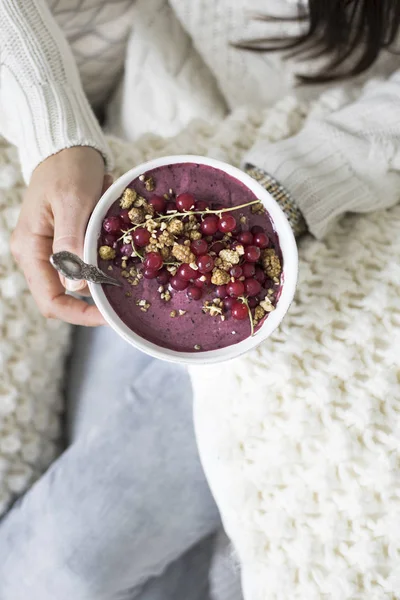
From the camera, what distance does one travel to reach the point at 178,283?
48 centimetres

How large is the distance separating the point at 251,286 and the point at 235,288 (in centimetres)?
2

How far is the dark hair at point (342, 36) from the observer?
697 millimetres

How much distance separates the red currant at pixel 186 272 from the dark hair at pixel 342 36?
1.47 feet

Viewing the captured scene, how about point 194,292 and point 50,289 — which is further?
point 50,289

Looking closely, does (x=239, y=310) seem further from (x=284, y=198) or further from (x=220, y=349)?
(x=284, y=198)

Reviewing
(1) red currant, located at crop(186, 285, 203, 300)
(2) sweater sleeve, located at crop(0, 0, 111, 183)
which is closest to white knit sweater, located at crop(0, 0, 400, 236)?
(2) sweater sleeve, located at crop(0, 0, 111, 183)

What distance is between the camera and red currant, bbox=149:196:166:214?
1.63 ft

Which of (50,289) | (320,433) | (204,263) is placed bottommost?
(320,433)

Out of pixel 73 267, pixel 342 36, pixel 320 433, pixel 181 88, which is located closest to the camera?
pixel 73 267

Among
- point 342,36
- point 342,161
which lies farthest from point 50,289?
point 342,36

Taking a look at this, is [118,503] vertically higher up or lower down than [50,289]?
lower down

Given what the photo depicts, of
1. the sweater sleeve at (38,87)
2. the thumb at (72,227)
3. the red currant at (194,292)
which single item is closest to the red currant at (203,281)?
the red currant at (194,292)

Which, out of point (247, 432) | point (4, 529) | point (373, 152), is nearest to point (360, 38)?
point (373, 152)

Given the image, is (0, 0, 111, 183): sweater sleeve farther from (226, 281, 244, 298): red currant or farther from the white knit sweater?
(226, 281, 244, 298): red currant
